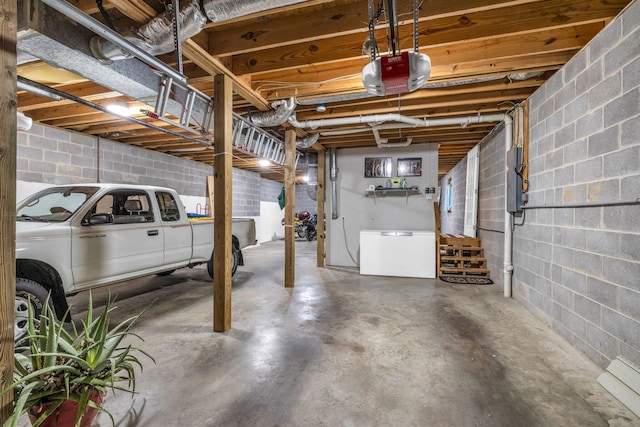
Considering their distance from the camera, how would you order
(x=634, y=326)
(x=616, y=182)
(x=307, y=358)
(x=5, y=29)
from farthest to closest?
(x=307, y=358) → (x=616, y=182) → (x=634, y=326) → (x=5, y=29)

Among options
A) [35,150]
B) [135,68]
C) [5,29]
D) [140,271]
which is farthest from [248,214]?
[5,29]

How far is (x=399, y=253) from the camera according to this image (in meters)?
5.16

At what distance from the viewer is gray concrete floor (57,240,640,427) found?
1650mm

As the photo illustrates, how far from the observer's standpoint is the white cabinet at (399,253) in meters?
5.05

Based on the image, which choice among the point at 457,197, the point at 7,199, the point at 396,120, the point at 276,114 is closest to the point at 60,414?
the point at 7,199

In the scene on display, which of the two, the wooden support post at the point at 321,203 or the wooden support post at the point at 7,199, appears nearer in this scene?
the wooden support post at the point at 7,199

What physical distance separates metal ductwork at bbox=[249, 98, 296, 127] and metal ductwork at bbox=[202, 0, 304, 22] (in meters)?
1.57

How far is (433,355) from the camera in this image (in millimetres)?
2334

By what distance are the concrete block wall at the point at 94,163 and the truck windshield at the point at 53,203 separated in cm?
179

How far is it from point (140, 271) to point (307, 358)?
233cm

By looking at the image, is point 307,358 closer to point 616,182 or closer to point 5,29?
point 5,29

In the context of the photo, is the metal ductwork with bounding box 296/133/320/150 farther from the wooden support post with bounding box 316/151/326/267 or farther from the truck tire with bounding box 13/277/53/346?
the truck tire with bounding box 13/277/53/346

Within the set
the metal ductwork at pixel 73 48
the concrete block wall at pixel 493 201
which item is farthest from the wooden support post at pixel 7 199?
the concrete block wall at pixel 493 201

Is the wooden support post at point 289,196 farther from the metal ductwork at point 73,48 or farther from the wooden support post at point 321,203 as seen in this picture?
the metal ductwork at point 73,48
